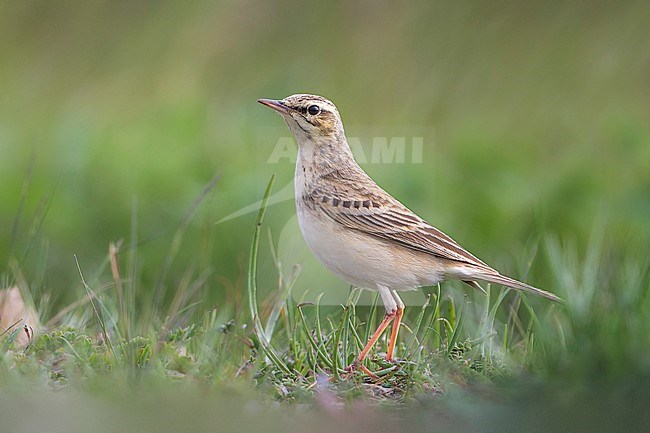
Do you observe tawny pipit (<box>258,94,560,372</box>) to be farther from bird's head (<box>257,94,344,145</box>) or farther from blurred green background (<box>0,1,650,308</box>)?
blurred green background (<box>0,1,650,308</box>)

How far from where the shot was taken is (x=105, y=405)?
330 cm

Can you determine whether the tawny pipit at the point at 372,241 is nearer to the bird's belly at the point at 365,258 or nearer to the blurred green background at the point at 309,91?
the bird's belly at the point at 365,258

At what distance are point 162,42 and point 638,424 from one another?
7.12 metres

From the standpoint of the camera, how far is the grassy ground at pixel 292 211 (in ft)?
12.6

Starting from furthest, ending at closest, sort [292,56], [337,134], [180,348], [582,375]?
[292,56], [337,134], [180,348], [582,375]

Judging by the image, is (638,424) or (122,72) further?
(122,72)

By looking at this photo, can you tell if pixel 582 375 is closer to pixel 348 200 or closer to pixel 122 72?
pixel 348 200

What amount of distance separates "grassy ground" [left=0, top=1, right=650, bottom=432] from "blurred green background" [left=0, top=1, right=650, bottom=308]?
0.02 meters

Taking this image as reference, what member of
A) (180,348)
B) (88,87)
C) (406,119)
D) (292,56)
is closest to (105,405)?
(180,348)

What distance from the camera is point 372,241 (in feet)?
14.7

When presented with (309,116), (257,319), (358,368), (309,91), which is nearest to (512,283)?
(358,368)

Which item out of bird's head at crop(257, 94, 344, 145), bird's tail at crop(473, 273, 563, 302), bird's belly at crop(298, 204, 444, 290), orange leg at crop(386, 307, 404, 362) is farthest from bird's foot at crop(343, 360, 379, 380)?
bird's head at crop(257, 94, 344, 145)

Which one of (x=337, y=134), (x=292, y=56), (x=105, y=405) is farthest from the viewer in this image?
(x=292, y=56)

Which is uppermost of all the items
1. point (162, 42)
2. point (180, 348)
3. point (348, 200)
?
point (162, 42)
